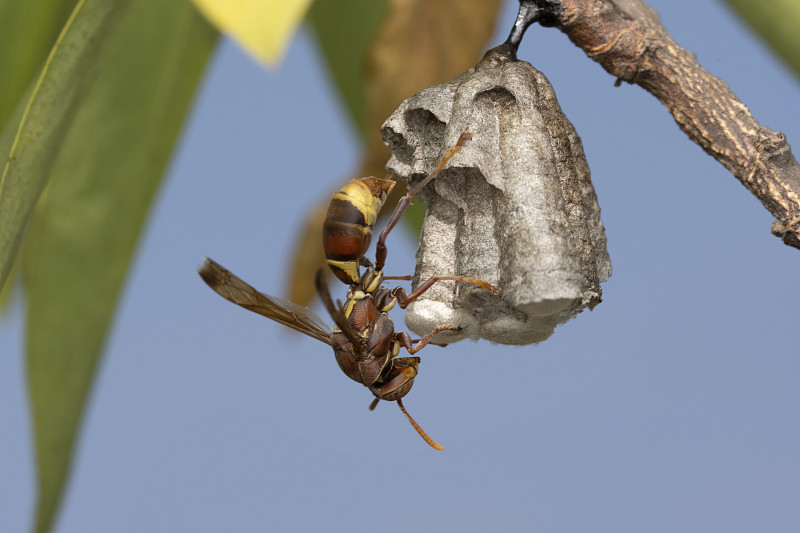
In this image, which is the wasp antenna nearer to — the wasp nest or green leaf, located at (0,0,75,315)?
the wasp nest

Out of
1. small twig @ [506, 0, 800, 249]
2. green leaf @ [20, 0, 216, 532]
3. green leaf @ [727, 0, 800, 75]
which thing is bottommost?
green leaf @ [20, 0, 216, 532]

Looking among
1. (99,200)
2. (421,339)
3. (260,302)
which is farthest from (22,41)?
(421,339)

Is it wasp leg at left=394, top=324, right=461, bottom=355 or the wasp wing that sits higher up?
wasp leg at left=394, top=324, right=461, bottom=355

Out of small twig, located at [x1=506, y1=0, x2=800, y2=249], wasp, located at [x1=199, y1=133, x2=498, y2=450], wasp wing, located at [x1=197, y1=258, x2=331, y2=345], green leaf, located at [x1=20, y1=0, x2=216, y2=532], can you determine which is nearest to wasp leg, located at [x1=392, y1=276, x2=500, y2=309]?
wasp, located at [x1=199, y1=133, x2=498, y2=450]

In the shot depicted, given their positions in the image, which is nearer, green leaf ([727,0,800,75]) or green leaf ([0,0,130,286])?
green leaf ([0,0,130,286])

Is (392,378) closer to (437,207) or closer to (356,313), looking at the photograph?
(356,313)

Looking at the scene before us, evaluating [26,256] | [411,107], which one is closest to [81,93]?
[411,107]

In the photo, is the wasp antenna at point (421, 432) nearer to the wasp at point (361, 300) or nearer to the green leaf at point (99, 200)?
the wasp at point (361, 300)
